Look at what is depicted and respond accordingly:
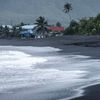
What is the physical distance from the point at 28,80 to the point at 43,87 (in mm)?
2480

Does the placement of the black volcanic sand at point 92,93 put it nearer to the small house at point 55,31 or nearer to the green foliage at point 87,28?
the green foliage at point 87,28

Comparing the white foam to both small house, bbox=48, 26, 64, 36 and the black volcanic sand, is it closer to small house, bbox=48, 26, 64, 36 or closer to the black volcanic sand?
the black volcanic sand

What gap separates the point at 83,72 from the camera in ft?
78.1

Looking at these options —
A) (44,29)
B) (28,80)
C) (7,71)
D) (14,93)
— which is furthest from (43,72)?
(44,29)

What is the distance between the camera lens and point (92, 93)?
1655cm

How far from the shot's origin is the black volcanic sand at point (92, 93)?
1559 centimetres

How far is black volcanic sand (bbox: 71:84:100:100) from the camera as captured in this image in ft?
51.2

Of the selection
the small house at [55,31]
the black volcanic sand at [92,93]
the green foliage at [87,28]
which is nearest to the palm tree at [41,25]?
the small house at [55,31]

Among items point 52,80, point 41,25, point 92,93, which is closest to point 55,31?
point 41,25

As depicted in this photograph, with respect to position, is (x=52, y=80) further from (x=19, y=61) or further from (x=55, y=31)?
(x=55, y=31)

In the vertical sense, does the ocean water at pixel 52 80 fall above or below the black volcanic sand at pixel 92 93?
below

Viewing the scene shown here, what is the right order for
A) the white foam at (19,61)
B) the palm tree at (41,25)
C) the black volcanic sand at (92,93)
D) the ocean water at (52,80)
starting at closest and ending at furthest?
the black volcanic sand at (92,93) < the ocean water at (52,80) < the white foam at (19,61) < the palm tree at (41,25)

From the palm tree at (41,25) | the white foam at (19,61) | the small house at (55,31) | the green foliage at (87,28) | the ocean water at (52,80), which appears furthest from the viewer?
the small house at (55,31)

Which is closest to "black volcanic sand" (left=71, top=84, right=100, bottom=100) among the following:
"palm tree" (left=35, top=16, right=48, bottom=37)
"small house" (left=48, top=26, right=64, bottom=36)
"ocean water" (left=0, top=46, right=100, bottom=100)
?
"ocean water" (left=0, top=46, right=100, bottom=100)
